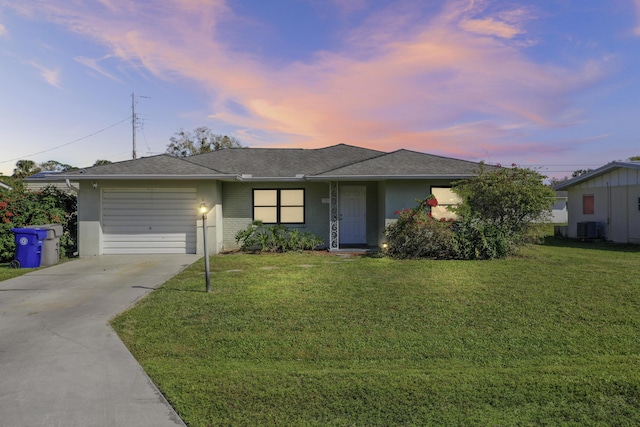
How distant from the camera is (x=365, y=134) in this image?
21.9 metres

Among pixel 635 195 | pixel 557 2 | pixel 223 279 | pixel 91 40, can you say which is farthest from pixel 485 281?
pixel 91 40

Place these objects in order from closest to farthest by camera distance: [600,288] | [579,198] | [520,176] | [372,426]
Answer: [372,426], [600,288], [520,176], [579,198]

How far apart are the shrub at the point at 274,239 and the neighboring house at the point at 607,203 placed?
1340 cm

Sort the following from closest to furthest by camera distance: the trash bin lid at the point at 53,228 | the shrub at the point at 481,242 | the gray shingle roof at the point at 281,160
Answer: the trash bin lid at the point at 53,228 → the shrub at the point at 481,242 → the gray shingle roof at the point at 281,160

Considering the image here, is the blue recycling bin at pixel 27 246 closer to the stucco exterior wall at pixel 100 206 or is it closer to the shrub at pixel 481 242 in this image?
the stucco exterior wall at pixel 100 206

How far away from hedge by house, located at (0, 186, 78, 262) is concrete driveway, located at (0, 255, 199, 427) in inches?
151

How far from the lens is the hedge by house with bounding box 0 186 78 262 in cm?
1091

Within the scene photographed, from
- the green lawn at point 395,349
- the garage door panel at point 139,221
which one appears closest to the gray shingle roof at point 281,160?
the garage door panel at point 139,221

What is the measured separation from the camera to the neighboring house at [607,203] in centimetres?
1595

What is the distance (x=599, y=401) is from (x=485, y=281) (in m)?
4.85

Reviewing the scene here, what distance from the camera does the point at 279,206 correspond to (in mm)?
14312

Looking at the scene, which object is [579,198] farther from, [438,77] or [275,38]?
[275,38]

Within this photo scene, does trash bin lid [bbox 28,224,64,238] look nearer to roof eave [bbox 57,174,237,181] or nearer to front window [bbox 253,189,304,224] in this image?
roof eave [bbox 57,174,237,181]

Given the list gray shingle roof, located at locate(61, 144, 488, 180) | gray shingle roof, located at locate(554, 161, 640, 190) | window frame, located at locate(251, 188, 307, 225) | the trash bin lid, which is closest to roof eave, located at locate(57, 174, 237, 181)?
gray shingle roof, located at locate(61, 144, 488, 180)
